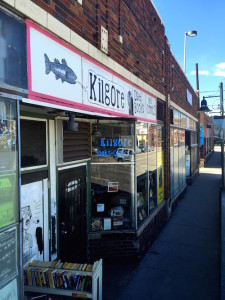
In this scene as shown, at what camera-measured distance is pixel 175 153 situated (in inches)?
471

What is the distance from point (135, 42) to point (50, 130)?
3304 millimetres

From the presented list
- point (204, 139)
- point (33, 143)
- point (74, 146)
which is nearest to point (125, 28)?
point (74, 146)

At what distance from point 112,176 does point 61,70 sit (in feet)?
11.1

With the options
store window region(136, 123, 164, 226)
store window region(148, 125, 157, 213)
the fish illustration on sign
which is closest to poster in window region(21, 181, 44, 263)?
the fish illustration on sign

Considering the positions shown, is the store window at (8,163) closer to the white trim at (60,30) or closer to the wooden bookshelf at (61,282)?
the white trim at (60,30)

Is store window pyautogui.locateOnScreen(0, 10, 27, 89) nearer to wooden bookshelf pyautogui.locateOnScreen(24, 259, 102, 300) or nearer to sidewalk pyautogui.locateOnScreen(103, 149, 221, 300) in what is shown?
wooden bookshelf pyautogui.locateOnScreen(24, 259, 102, 300)

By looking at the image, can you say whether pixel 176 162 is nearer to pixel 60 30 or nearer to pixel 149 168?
pixel 149 168

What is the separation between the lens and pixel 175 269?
6109mm

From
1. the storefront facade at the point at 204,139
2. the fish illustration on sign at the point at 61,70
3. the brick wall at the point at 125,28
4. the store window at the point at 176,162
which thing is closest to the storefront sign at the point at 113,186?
the brick wall at the point at 125,28

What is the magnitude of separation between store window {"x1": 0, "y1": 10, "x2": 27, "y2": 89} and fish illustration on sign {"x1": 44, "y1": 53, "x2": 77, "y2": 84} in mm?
397

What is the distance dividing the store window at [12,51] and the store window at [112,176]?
11.1ft

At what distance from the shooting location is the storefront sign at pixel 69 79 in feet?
9.71

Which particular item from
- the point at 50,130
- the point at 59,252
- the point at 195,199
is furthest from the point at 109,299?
the point at 195,199

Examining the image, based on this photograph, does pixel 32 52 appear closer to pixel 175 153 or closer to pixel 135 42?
pixel 135 42
